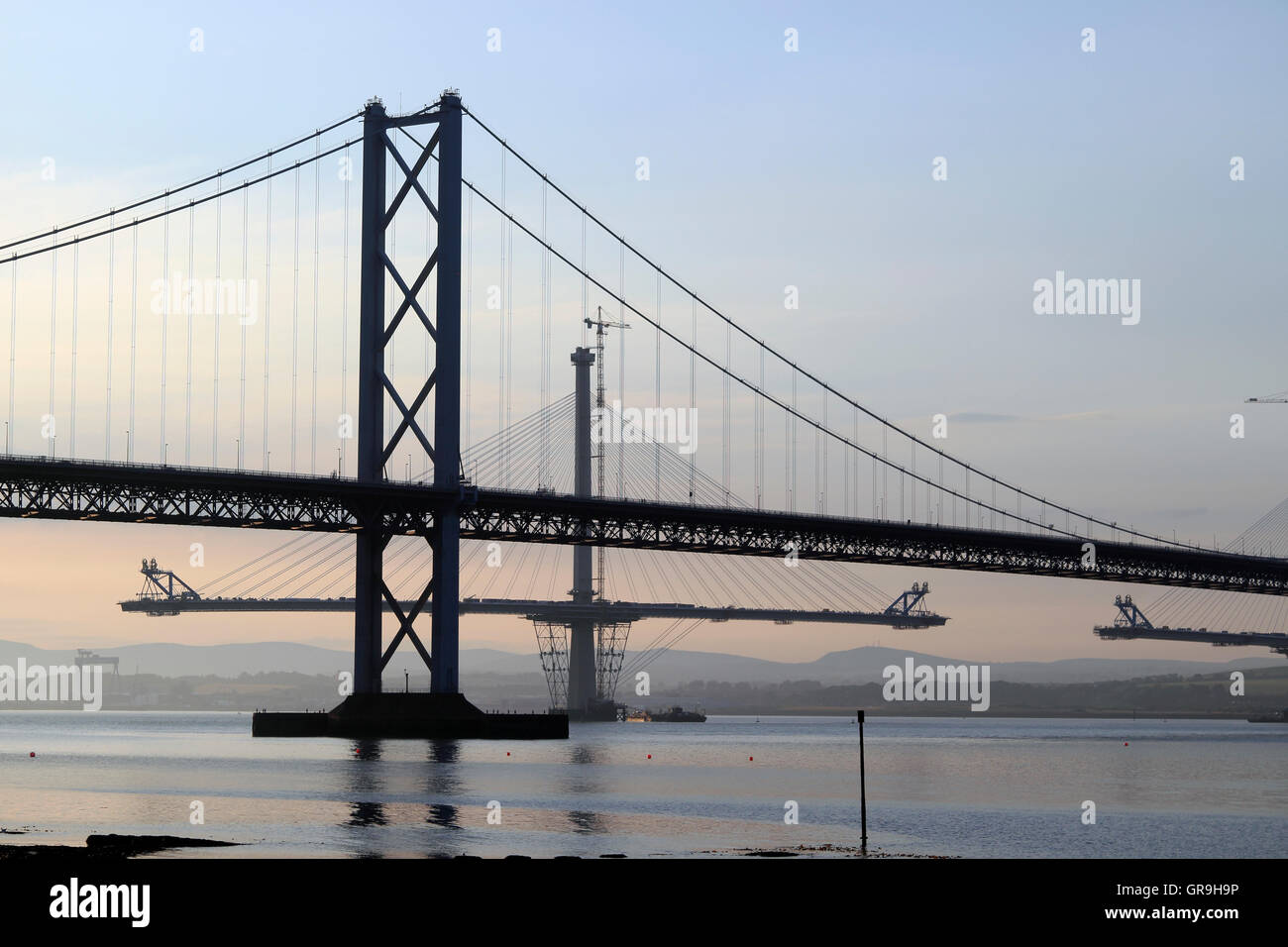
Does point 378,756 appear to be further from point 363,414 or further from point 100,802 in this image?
point 100,802

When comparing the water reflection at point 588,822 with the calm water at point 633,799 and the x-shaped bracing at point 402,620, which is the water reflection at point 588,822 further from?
the x-shaped bracing at point 402,620

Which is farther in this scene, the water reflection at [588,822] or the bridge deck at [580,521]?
the bridge deck at [580,521]

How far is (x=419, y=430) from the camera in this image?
82.3 m

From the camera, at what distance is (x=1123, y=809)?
55688mm

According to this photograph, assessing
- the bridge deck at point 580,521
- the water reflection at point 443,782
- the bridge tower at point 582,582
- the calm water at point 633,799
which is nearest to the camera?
the calm water at point 633,799

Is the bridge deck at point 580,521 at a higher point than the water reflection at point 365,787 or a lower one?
higher

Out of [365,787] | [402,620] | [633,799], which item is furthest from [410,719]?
[633,799]

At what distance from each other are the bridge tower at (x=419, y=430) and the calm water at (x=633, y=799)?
5.32 meters

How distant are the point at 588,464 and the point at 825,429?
49.8 m

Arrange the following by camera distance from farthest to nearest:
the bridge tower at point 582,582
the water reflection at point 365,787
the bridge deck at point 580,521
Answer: the bridge tower at point 582,582
the bridge deck at point 580,521
the water reflection at point 365,787

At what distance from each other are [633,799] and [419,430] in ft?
102

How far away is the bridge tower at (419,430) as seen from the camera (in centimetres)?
8231

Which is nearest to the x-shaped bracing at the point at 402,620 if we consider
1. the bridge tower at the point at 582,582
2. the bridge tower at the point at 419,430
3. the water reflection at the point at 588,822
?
the bridge tower at the point at 419,430

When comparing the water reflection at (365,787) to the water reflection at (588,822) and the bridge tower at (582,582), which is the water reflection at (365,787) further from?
the bridge tower at (582,582)
